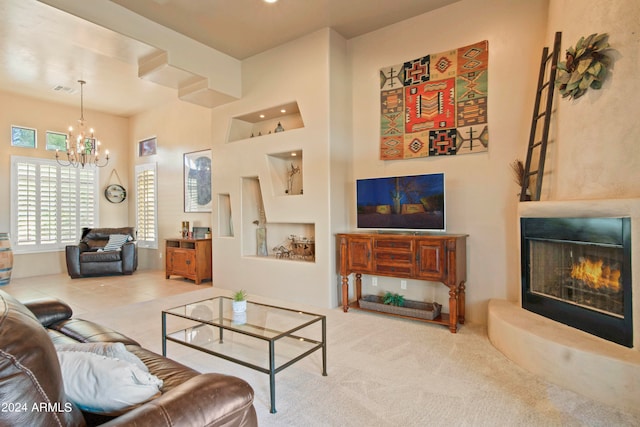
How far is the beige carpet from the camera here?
212cm

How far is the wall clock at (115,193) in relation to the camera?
823 centimetres

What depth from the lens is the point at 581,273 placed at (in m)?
2.75

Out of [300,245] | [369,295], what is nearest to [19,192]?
[300,245]

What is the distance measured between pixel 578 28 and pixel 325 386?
347cm

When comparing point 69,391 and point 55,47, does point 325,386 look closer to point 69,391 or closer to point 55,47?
point 69,391

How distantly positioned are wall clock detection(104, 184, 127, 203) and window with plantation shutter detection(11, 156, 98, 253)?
0.24 m

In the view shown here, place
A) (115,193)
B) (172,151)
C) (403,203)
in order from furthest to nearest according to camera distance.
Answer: (115,193) → (172,151) → (403,203)

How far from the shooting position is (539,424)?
2049 mm

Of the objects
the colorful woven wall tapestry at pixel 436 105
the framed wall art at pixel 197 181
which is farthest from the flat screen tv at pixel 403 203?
the framed wall art at pixel 197 181

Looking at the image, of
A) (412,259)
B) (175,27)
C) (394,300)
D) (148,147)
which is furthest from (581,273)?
(148,147)

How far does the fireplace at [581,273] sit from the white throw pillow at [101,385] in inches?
115

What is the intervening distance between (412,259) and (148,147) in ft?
22.8

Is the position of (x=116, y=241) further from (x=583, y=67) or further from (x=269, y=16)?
(x=583, y=67)

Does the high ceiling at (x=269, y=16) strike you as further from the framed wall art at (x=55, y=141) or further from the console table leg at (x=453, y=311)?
the framed wall art at (x=55, y=141)
